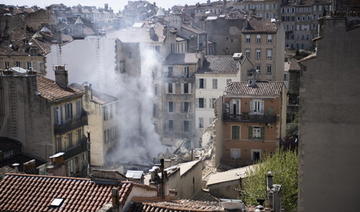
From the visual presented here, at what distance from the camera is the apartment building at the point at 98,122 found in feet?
156

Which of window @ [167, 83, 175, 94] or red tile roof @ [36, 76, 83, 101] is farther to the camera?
window @ [167, 83, 175, 94]

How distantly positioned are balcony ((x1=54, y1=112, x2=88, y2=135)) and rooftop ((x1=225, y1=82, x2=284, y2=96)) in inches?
523

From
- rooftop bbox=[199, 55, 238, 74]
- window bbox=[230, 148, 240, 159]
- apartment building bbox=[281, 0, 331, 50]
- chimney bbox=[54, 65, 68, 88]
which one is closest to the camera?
chimney bbox=[54, 65, 68, 88]

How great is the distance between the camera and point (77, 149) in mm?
36438

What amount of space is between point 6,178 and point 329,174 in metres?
12.1

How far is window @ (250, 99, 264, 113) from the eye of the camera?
4472 cm

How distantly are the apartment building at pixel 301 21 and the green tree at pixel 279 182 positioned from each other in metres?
81.6

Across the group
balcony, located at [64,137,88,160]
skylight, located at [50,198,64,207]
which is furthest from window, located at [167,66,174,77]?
skylight, located at [50,198,64,207]

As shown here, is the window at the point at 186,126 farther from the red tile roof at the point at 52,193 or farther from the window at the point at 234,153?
the red tile roof at the point at 52,193

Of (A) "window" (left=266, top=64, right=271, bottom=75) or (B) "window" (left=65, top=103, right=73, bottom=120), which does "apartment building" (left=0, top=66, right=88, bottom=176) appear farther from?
(A) "window" (left=266, top=64, right=271, bottom=75)

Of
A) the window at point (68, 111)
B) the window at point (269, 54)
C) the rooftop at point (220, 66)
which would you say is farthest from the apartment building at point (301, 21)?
the window at point (68, 111)

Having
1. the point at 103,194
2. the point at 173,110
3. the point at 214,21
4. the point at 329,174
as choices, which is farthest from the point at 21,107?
the point at 214,21

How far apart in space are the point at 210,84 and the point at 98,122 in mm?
16406

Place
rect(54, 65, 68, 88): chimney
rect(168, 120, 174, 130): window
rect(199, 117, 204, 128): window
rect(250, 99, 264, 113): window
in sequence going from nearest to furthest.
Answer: rect(54, 65, 68, 88): chimney
rect(250, 99, 264, 113): window
rect(199, 117, 204, 128): window
rect(168, 120, 174, 130): window
